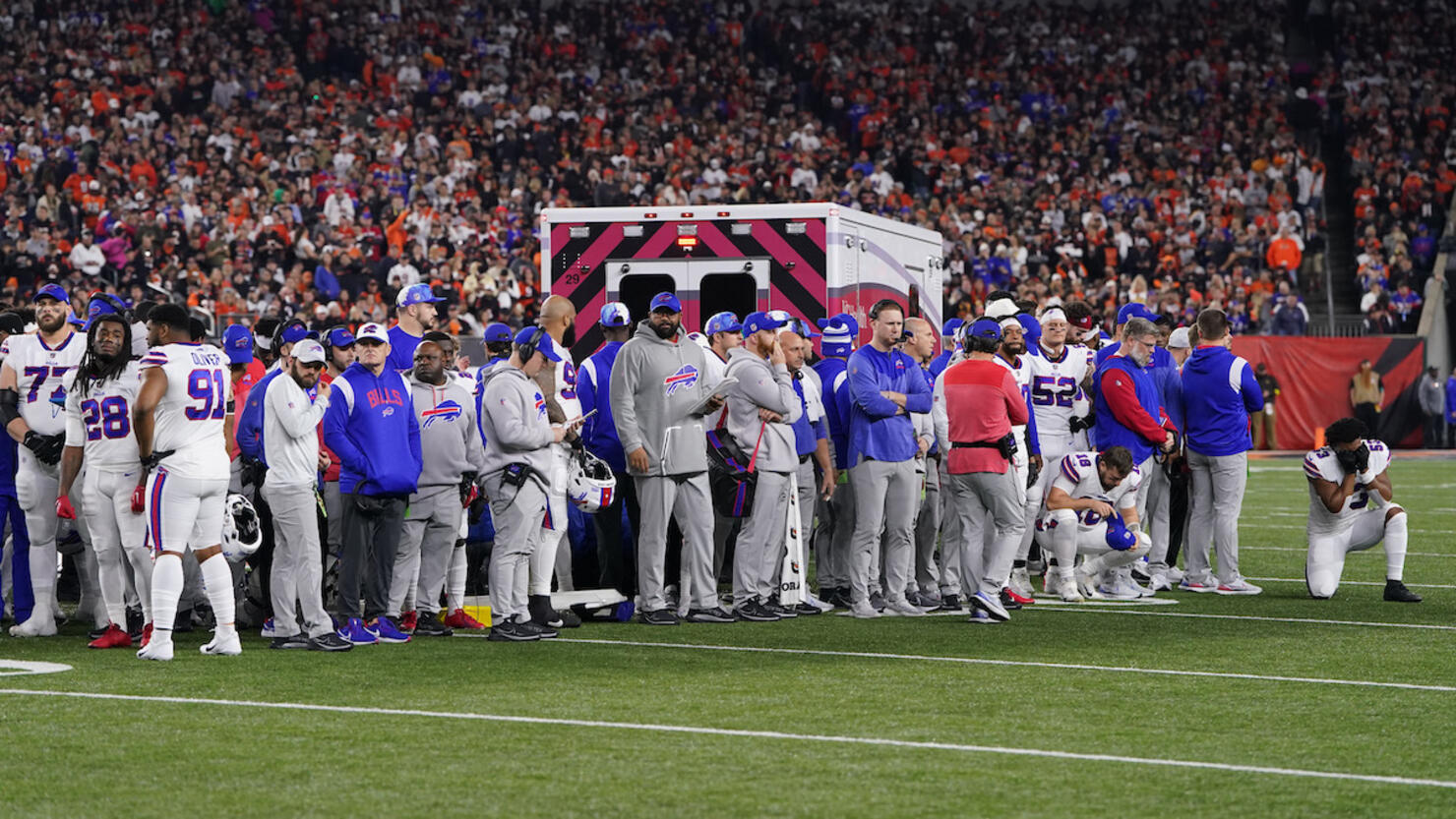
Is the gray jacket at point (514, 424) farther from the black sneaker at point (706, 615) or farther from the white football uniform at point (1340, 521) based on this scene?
the white football uniform at point (1340, 521)

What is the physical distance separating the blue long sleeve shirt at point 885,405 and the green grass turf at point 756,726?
3.94 ft

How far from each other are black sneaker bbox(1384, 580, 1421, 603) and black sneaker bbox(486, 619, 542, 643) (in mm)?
6035

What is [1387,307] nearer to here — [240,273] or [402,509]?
[240,273]

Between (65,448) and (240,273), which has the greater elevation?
(240,273)

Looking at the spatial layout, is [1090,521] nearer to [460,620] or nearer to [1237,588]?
[1237,588]

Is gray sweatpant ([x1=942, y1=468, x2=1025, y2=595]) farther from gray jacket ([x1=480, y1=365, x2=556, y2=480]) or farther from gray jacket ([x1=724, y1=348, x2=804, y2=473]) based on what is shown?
gray jacket ([x1=480, y1=365, x2=556, y2=480])

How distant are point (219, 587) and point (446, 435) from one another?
1698 mm

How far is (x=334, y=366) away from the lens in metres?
11.7

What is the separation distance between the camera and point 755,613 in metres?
12.3

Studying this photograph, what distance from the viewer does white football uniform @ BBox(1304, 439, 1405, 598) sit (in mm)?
13523

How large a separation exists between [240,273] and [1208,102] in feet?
63.8

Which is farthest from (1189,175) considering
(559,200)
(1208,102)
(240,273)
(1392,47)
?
(240,273)

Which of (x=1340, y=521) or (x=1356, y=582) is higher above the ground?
(x=1340, y=521)

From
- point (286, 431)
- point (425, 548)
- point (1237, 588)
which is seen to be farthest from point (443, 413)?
point (1237, 588)
